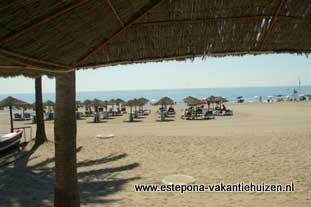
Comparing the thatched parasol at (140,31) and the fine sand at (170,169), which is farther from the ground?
the thatched parasol at (140,31)

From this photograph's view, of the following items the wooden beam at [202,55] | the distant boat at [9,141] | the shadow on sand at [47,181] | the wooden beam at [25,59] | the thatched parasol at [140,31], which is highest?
the thatched parasol at [140,31]

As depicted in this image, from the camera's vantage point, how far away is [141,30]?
322 cm

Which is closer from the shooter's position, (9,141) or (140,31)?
(140,31)

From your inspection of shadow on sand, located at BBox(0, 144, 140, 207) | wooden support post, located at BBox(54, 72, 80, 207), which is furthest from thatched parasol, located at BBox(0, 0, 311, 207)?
shadow on sand, located at BBox(0, 144, 140, 207)

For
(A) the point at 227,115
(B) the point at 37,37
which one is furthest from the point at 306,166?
(A) the point at 227,115

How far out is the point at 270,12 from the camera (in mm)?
2934

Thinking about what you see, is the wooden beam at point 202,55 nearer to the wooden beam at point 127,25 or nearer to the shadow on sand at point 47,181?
the wooden beam at point 127,25

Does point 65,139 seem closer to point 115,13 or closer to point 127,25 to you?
point 127,25

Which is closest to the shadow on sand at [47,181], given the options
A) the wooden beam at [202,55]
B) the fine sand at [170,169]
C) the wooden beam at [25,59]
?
the fine sand at [170,169]

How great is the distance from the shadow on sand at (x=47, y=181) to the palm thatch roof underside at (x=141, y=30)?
3.94 m

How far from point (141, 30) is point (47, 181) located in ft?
20.2

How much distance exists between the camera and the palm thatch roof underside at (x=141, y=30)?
7.89 ft

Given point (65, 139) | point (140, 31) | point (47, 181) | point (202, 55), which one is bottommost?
point (47, 181)

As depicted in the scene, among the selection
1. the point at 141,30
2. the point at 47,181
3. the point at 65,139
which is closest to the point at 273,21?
the point at 141,30
